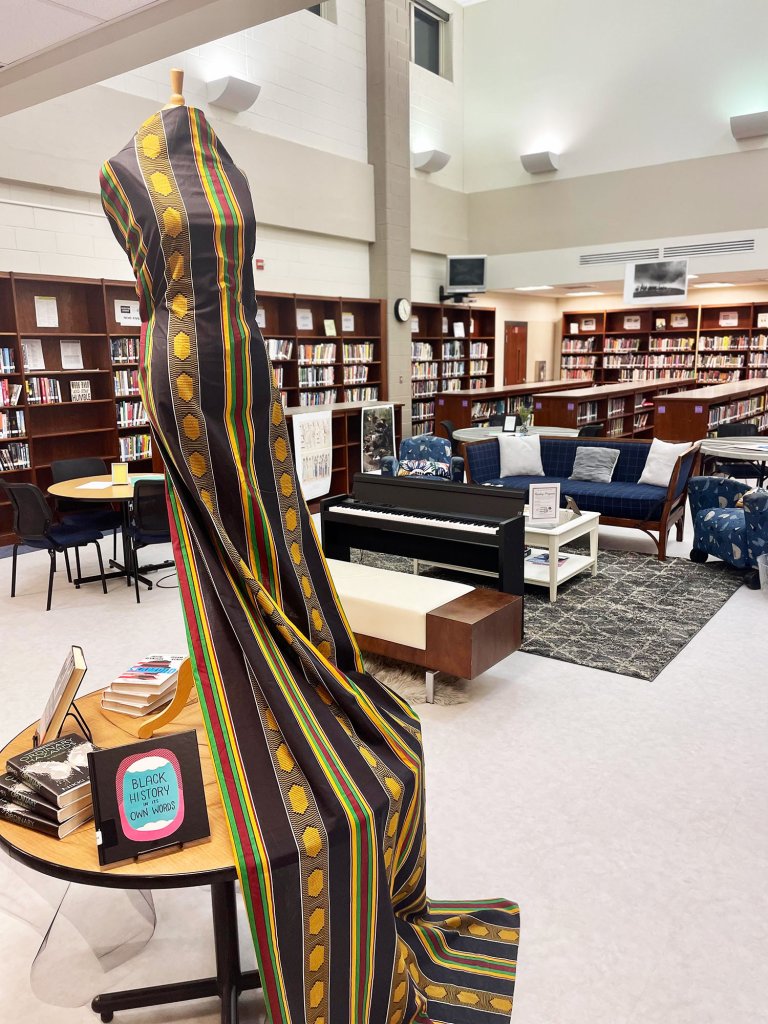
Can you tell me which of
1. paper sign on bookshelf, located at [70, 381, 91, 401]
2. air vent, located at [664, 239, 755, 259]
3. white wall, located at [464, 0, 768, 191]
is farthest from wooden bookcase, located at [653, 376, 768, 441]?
paper sign on bookshelf, located at [70, 381, 91, 401]

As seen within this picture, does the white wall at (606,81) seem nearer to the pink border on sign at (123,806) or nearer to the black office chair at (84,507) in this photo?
the black office chair at (84,507)

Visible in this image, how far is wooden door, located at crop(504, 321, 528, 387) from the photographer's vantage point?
14336 millimetres

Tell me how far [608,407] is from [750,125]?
166 inches

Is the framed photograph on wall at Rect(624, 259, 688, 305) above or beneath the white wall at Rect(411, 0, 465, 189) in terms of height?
beneath

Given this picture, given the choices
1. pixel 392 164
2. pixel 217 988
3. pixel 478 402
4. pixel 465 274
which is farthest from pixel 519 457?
pixel 465 274

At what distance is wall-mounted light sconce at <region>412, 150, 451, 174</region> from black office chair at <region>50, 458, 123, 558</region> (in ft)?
24.7

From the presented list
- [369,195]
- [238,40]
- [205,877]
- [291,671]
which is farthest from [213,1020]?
[369,195]

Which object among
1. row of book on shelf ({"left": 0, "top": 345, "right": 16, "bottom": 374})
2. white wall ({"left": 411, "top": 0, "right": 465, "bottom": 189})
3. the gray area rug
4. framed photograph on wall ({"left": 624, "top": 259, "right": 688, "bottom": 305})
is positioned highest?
white wall ({"left": 411, "top": 0, "right": 465, "bottom": 189})

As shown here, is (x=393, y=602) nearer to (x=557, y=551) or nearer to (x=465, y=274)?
(x=557, y=551)

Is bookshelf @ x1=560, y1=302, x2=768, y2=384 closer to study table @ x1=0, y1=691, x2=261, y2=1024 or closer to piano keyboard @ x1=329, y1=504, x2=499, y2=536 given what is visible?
piano keyboard @ x1=329, y1=504, x2=499, y2=536

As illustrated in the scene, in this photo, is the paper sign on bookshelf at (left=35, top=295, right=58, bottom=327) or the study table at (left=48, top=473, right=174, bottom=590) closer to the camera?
the study table at (left=48, top=473, right=174, bottom=590)

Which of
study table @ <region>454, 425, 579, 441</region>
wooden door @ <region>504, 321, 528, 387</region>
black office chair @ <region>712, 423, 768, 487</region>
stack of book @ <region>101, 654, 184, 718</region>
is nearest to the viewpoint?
stack of book @ <region>101, 654, 184, 718</region>

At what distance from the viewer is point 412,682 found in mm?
4023

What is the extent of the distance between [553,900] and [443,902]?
0.36 metres
